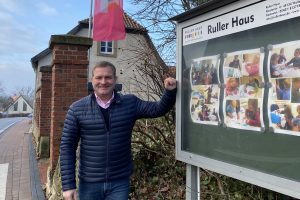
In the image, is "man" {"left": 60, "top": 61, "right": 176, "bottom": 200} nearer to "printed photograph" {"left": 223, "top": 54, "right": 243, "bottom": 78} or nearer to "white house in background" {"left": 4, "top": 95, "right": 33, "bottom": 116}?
"printed photograph" {"left": 223, "top": 54, "right": 243, "bottom": 78}

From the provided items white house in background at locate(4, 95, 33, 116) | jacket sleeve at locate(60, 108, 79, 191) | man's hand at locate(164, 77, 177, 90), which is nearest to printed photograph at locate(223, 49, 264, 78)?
man's hand at locate(164, 77, 177, 90)

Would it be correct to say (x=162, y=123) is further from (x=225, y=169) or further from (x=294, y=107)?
(x=294, y=107)

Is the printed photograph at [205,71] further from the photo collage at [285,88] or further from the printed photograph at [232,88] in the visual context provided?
the photo collage at [285,88]

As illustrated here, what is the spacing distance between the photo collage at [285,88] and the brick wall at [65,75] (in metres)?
5.02

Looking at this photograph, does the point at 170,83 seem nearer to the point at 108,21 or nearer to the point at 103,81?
the point at 103,81

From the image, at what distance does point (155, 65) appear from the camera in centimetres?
Answer: 505

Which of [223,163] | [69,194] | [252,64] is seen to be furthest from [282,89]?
[69,194]

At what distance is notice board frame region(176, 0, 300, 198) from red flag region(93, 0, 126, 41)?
14.1ft

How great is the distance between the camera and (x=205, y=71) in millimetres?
2701


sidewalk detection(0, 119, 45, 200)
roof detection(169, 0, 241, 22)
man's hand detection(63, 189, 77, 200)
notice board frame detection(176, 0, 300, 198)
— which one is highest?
roof detection(169, 0, 241, 22)

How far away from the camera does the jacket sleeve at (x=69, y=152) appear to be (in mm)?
3113

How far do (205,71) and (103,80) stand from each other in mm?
887

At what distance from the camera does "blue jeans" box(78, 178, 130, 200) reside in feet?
10.4

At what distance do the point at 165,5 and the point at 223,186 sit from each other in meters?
8.34
